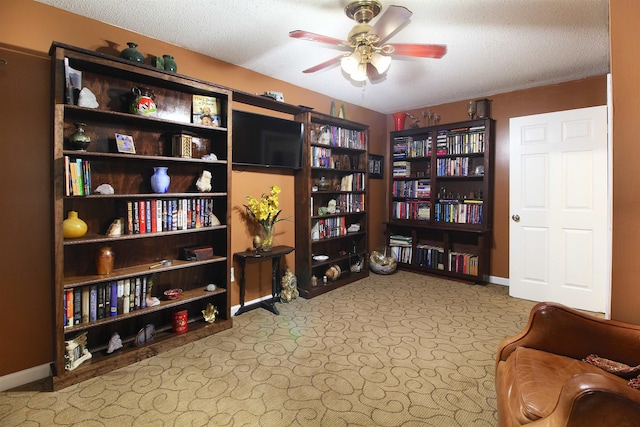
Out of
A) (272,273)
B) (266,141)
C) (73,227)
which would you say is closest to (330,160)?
(266,141)

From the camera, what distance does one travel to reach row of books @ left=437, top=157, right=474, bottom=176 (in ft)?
14.0

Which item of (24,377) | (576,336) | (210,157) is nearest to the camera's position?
(576,336)

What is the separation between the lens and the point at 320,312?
10.5ft

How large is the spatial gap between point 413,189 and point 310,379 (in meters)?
3.48

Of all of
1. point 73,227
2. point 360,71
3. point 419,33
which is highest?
point 419,33

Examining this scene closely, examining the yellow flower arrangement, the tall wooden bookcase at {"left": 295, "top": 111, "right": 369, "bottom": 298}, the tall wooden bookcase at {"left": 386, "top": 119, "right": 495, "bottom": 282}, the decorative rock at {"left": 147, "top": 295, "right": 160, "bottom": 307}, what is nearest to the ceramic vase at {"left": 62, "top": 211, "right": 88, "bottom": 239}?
the decorative rock at {"left": 147, "top": 295, "right": 160, "bottom": 307}

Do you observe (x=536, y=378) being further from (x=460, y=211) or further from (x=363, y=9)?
(x=460, y=211)

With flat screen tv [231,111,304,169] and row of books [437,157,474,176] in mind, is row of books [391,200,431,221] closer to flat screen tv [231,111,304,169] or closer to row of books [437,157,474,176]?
row of books [437,157,474,176]

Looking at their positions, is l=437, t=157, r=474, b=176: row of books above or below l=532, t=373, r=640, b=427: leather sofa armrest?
above

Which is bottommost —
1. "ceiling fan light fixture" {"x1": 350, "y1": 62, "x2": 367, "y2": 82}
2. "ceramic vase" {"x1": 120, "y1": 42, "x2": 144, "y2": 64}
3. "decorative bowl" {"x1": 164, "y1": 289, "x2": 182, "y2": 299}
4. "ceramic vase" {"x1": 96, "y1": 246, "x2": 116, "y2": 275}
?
"decorative bowl" {"x1": 164, "y1": 289, "x2": 182, "y2": 299}

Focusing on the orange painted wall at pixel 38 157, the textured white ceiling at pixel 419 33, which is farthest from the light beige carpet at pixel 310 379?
the textured white ceiling at pixel 419 33

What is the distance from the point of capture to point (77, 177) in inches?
80.8

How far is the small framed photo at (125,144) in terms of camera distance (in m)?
2.28

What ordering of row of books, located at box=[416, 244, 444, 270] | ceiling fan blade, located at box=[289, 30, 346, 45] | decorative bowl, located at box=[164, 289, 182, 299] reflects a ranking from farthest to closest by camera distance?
row of books, located at box=[416, 244, 444, 270], decorative bowl, located at box=[164, 289, 182, 299], ceiling fan blade, located at box=[289, 30, 346, 45]
